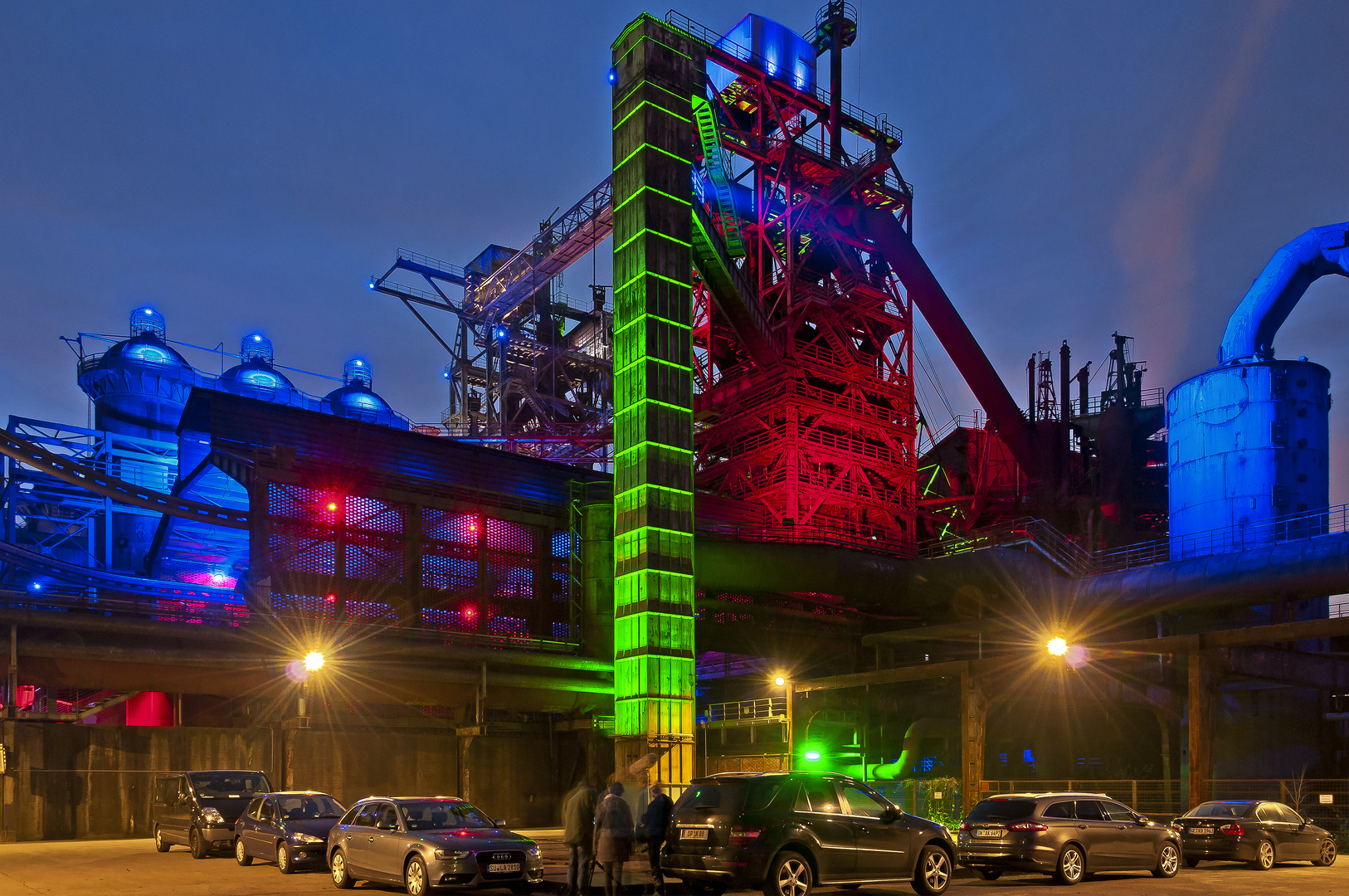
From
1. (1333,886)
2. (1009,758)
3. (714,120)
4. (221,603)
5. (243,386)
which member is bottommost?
(1009,758)

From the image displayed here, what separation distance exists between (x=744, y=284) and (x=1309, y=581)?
2393 cm

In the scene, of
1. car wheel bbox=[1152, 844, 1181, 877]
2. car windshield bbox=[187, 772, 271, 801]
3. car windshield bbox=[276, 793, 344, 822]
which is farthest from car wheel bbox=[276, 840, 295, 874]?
car wheel bbox=[1152, 844, 1181, 877]

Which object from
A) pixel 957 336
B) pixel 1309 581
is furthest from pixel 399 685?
pixel 957 336

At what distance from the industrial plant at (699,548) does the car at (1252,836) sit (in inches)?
219

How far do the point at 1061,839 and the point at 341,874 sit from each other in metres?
11.1

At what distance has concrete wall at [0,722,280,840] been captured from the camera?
29.6 meters

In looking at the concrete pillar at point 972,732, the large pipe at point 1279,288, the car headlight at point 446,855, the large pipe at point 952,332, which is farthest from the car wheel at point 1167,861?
the large pipe at point 952,332

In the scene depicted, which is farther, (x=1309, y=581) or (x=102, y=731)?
(x=1309, y=581)

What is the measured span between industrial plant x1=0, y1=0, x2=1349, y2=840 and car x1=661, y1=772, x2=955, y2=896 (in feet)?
44.2

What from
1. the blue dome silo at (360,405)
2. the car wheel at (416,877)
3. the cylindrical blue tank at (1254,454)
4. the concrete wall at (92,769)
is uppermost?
the blue dome silo at (360,405)

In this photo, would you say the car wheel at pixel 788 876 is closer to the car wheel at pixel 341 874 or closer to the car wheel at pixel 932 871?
the car wheel at pixel 932 871

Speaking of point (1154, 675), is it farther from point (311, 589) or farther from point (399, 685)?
point (311, 589)

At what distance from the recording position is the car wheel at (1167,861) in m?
19.3

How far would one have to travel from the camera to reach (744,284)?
48938 millimetres
